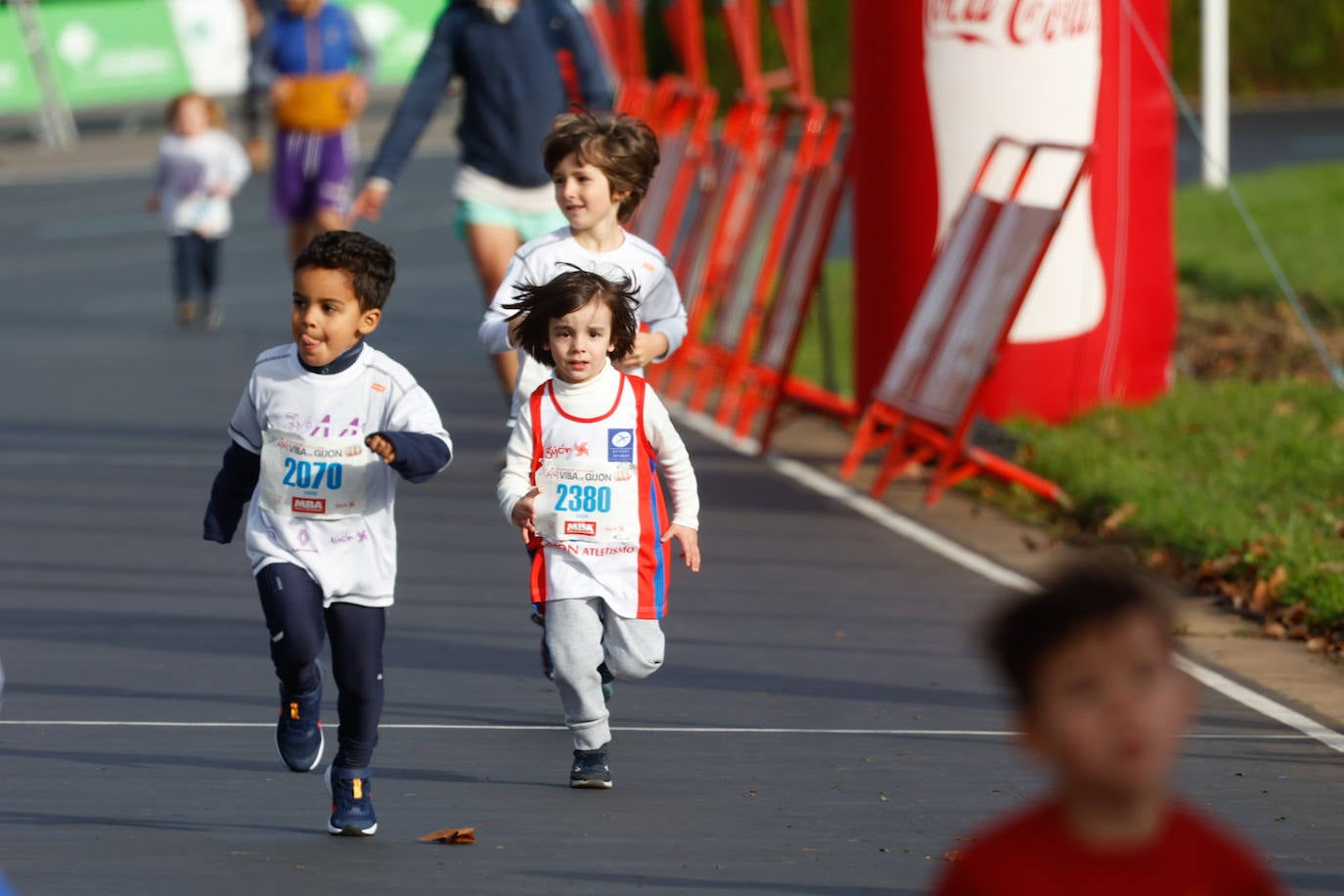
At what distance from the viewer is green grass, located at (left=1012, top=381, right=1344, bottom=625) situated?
877cm

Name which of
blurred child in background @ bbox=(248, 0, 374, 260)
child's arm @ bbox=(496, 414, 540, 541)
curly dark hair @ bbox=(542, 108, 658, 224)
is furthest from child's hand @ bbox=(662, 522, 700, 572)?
blurred child in background @ bbox=(248, 0, 374, 260)

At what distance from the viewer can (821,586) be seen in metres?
8.81

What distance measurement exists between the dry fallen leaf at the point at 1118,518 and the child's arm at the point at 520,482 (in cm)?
425

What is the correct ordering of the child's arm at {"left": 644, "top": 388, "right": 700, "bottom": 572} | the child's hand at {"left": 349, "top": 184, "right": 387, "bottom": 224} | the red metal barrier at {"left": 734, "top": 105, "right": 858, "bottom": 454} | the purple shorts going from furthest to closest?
1. the purple shorts
2. the red metal barrier at {"left": 734, "top": 105, "right": 858, "bottom": 454}
3. the child's hand at {"left": 349, "top": 184, "right": 387, "bottom": 224}
4. the child's arm at {"left": 644, "top": 388, "right": 700, "bottom": 572}

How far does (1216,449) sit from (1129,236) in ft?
4.37

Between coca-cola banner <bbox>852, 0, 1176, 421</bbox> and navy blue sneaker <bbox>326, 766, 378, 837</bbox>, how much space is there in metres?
6.39

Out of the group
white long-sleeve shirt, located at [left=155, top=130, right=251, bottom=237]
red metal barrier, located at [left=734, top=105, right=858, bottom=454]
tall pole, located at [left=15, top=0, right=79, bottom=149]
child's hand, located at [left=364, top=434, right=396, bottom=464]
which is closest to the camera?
child's hand, located at [left=364, top=434, right=396, bottom=464]

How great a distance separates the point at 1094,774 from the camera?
2.58 m

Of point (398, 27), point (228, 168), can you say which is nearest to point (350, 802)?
point (228, 168)

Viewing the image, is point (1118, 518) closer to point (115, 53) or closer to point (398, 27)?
point (115, 53)

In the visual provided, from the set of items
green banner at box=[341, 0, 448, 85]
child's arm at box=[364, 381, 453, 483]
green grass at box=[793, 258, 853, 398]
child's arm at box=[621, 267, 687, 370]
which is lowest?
green banner at box=[341, 0, 448, 85]

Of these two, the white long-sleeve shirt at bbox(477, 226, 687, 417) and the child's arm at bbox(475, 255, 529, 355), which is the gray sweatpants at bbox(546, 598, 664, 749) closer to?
the white long-sleeve shirt at bbox(477, 226, 687, 417)

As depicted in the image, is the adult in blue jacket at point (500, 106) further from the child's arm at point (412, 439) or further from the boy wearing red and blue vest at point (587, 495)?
the child's arm at point (412, 439)

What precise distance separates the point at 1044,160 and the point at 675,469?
5.67 metres
